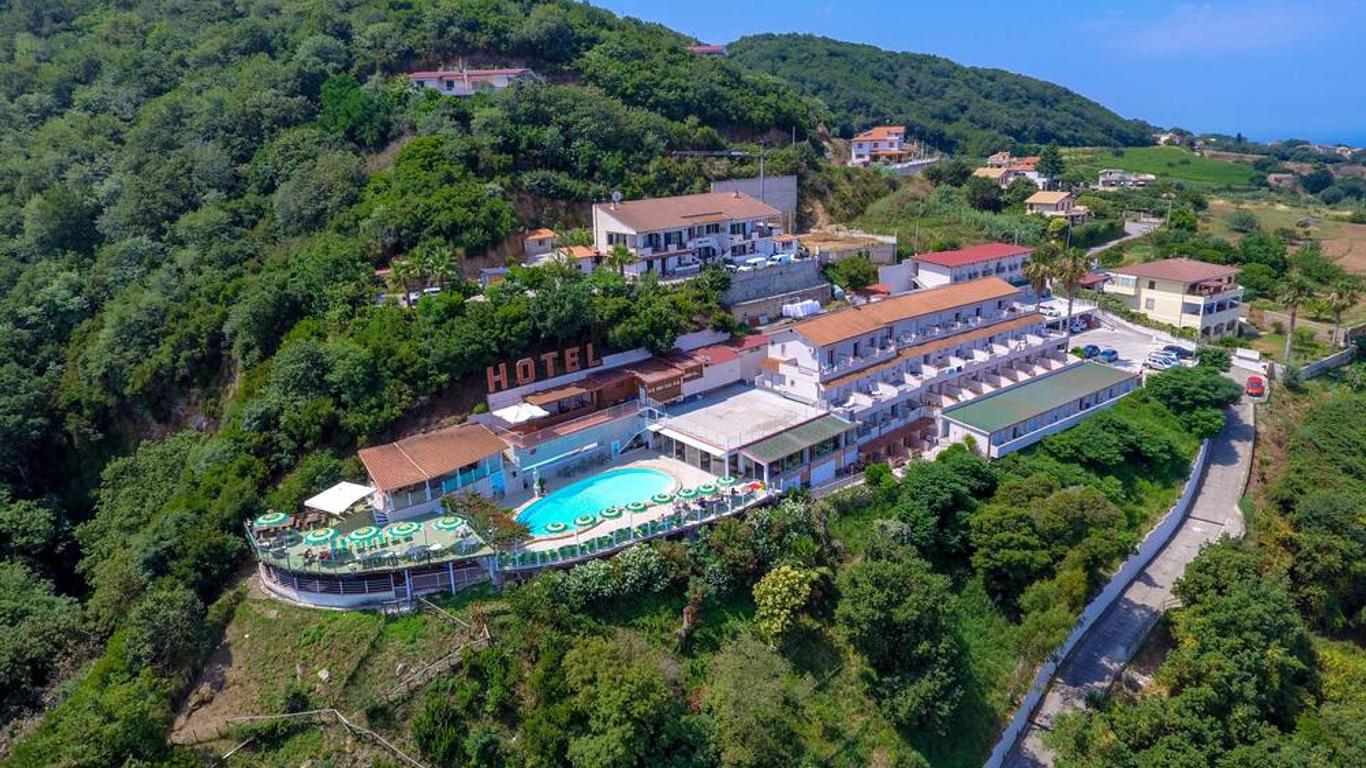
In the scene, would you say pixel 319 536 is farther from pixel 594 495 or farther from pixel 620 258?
pixel 620 258

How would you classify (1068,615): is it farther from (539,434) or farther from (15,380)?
(15,380)

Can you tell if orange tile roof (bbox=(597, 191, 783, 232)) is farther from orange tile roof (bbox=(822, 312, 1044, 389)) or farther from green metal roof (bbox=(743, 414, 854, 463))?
green metal roof (bbox=(743, 414, 854, 463))

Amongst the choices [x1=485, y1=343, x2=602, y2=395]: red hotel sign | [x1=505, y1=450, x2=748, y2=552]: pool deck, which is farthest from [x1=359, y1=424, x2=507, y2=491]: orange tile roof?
[x1=485, y1=343, x2=602, y2=395]: red hotel sign

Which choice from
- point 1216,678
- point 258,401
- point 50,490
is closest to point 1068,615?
point 1216,678

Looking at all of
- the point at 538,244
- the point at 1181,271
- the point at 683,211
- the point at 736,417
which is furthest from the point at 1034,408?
the point at 538,244

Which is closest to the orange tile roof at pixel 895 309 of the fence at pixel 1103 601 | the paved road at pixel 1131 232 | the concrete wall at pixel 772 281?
the concrete wall at pixel 772 281

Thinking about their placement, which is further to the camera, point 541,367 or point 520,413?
point 541,367

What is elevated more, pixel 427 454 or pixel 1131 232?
pixel 1131 232
